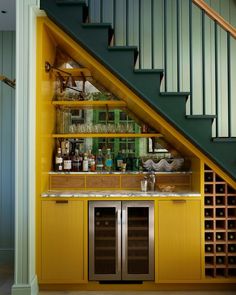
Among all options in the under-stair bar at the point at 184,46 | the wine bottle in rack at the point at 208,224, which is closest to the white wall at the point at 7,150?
the under-stair bar at the point at 184,46

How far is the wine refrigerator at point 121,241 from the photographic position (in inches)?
120

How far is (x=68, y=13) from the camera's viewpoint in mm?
2830

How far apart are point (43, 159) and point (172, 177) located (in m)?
1.51

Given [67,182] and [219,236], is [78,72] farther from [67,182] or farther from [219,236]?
[219,236]

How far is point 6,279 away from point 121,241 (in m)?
1.40

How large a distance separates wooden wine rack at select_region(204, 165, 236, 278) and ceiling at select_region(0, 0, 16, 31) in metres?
2.81

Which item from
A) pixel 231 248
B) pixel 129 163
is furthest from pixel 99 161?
pixel 231 248

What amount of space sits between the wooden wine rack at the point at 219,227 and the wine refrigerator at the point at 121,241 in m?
0.60

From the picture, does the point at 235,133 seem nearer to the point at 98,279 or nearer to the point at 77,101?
the point at 77,101

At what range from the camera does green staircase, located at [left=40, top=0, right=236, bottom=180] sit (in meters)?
2.78

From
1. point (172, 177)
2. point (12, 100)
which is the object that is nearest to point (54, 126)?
point (12, 100)

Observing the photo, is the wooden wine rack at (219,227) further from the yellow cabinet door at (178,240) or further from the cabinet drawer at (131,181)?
the cabinet drawer at (131,181)

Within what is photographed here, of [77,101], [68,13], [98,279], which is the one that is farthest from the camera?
[77,101]

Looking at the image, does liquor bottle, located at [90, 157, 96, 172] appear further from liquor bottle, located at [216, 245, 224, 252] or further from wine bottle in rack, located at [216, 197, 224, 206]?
liquor bottle, located at [216, 245, 224, 252]
